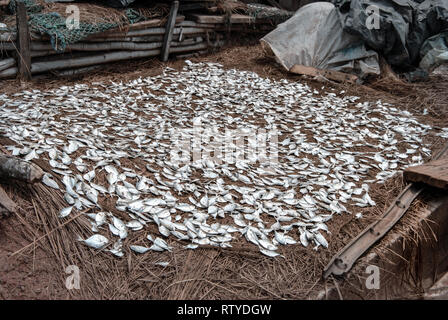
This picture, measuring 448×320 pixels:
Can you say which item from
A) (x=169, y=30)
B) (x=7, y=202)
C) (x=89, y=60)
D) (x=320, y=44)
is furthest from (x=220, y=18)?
(x=7, y=202)

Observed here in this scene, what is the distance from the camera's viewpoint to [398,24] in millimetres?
4531

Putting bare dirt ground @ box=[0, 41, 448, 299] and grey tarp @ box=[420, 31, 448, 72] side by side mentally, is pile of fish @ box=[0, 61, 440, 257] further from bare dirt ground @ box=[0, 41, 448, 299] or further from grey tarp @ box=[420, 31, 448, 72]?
grey tarp @ box=[420, 31, 448, 72]

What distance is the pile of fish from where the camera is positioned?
2.09m

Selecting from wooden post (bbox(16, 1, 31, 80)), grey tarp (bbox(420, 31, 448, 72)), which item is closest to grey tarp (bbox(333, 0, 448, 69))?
grey tarp (bbox(420, 31, 448, 72))

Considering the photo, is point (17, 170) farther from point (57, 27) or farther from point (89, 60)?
point (89, 60)

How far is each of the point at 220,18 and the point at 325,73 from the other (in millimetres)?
1844

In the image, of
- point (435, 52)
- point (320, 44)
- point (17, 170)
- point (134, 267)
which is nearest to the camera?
point (134, 267)

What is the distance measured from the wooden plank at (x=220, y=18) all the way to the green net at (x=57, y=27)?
155cm

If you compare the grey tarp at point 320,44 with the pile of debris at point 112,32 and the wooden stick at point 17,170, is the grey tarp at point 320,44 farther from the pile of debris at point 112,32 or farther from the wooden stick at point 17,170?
the wooden stick at point 17,170

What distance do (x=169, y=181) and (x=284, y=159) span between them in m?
0.98

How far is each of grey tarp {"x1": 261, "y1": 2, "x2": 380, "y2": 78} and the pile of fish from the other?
847 mm

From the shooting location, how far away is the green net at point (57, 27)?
3.67 meters

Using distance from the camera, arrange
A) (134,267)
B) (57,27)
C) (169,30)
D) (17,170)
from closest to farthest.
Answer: (134,267) < (17,170) < (57,27) < (169,30)

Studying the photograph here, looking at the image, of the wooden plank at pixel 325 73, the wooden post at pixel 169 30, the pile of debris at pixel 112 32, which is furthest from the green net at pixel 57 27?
the wooden plank at pixel 325 73
